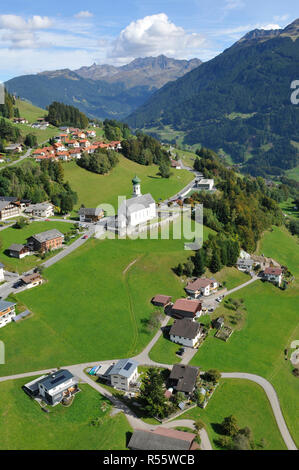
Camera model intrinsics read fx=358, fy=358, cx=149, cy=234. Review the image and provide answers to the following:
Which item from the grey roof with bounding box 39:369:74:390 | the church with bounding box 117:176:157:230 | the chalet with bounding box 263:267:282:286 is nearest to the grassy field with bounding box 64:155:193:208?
the church with bounding box 117:176:157:230

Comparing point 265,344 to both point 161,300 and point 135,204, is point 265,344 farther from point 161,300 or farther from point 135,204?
point 135,204

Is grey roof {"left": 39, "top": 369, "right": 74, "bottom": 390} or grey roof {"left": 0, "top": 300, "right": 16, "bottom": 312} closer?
grey roof {"left": 39, "top": 369, "right": 74, "bottom": 390}

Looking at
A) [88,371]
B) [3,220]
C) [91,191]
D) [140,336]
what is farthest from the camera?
[91,191]

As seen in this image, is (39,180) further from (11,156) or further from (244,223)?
(244,223)

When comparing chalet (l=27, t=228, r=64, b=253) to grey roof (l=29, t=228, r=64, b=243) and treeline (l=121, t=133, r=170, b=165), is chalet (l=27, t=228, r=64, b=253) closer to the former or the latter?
grey roof (l=29, t=228, r=64, b=243)

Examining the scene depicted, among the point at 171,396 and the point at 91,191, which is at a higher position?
the point at 91,191

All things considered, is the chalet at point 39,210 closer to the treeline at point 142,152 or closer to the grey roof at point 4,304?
the grey roof at point 4,304

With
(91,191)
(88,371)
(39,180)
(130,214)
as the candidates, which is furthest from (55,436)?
(91,191)
